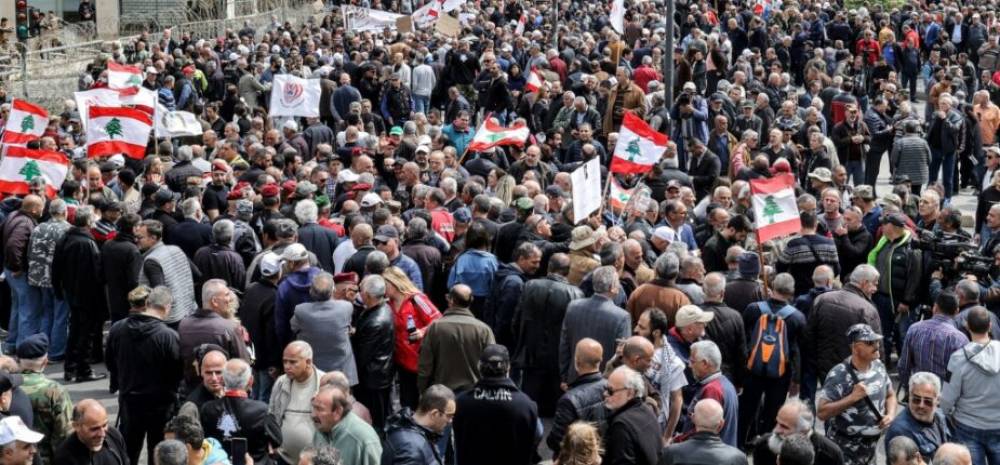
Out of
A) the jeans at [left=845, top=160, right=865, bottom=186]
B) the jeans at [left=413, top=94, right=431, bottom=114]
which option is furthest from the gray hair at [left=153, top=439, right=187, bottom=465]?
the jeans at [left=413, top=94, right=431, bottom=114]

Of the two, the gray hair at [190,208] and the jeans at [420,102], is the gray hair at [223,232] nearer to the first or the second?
the gray hair at [190,208]

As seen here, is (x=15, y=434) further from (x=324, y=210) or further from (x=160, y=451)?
(x=324, y=210)

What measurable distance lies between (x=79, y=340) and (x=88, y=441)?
542 cm

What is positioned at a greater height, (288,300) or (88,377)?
(288,300)

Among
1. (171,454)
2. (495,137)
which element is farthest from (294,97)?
(171,454)

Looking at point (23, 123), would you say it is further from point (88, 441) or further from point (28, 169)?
point (88, 441)

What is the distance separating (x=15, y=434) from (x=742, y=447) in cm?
578

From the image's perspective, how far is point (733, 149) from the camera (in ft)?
61.7

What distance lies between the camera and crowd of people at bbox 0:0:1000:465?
8.94 metres

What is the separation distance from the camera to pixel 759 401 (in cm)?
1146

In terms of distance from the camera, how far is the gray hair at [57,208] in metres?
14.0

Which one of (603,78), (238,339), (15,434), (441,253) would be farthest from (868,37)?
(15,434)

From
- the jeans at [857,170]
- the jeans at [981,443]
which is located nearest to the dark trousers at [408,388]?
the jeans at [981,443]

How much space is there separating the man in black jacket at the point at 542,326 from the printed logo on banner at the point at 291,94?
416 inches
